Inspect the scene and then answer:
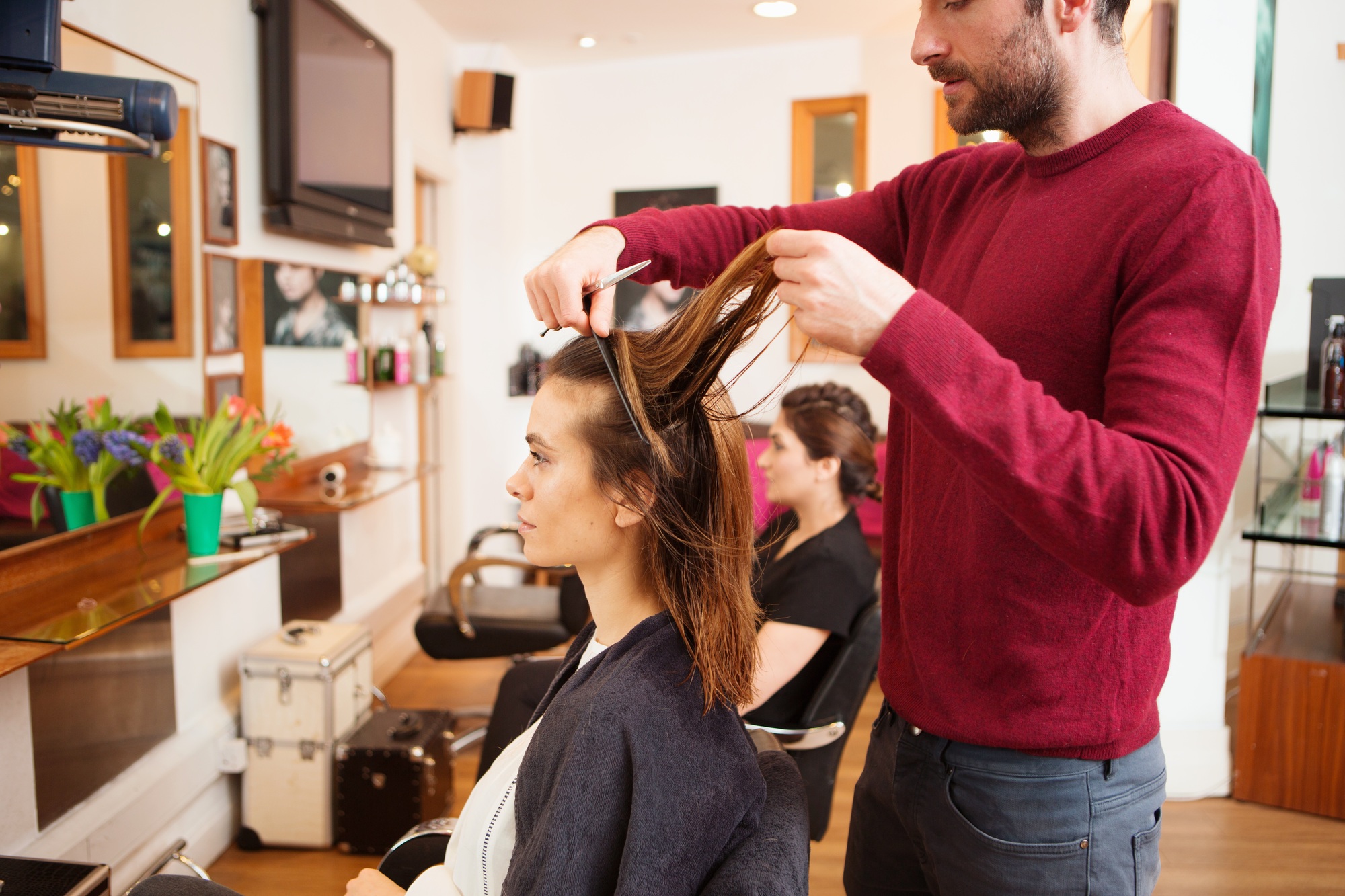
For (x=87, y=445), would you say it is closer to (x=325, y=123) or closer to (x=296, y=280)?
(x=296, y=280)

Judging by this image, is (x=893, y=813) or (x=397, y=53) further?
(x=397, y=53)

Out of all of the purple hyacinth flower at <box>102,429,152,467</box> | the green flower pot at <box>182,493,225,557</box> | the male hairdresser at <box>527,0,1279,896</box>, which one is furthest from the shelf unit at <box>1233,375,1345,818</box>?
the purple hyacinth flower at <box>102,429,152,467</box>

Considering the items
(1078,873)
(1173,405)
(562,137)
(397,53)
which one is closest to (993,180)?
(1173,405)

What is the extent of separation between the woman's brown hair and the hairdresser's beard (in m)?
0.33

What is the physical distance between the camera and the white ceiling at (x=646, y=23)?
4.54 meters

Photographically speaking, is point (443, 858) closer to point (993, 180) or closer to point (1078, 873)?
point (1078, 873)

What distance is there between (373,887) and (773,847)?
56 centimetres

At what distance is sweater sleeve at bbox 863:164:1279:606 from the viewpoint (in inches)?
29.0

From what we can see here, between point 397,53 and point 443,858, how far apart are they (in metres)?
3.85

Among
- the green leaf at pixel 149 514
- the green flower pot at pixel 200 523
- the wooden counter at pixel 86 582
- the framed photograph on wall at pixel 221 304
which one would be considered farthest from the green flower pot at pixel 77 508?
the framed photograph on wall at pixel 221 304

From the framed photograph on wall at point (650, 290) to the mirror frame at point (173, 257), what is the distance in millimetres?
3006

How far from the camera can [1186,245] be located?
32.8 inches

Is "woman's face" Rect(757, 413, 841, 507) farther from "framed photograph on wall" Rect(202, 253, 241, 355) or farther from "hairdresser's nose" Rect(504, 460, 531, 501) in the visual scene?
"framed photograph on wall" Rect(202, 253, 241, 355)

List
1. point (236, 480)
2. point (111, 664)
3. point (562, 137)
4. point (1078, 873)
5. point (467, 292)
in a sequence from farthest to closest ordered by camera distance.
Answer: point (562, 137) < point (467, 292) < point (236, 480) < point (111, 664) < point (1078, 873)
